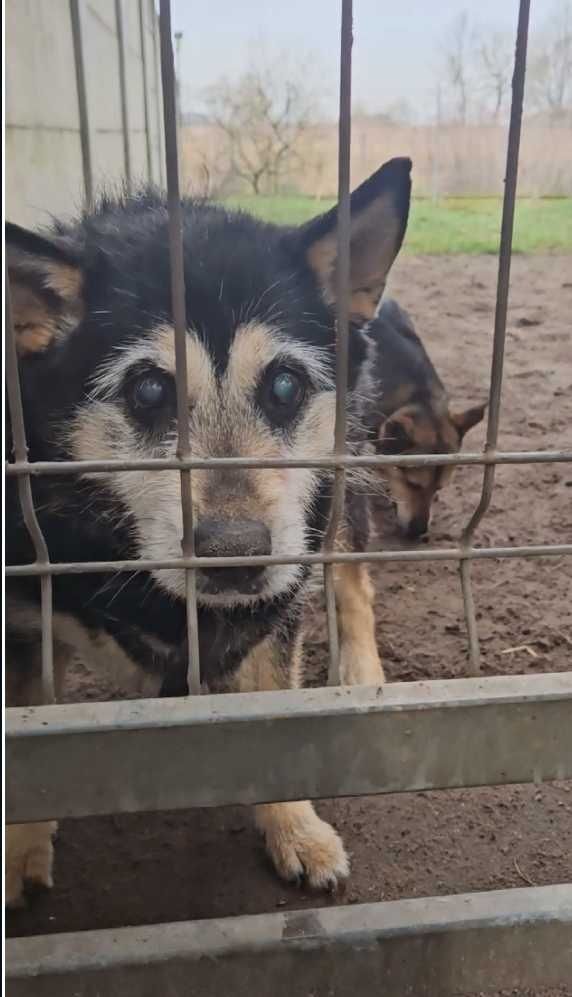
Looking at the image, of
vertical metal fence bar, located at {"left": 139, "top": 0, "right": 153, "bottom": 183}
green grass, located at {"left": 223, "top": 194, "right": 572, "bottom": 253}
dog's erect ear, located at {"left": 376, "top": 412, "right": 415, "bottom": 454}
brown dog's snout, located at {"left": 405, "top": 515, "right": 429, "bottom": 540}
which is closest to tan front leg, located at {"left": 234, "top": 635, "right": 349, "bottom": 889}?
brown dog's snout, located at {"left": 405, "top": 515, "right": 429, "bottom": 540}

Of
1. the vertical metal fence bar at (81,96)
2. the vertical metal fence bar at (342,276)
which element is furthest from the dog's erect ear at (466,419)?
the vertical metal fence bar at (342,276)

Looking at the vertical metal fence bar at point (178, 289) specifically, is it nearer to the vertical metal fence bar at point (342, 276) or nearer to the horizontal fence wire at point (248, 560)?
the horizontal fence wire at point (248, 560)

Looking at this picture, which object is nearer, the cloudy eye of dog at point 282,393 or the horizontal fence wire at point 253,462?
the horizontal fence wire at point 253,462

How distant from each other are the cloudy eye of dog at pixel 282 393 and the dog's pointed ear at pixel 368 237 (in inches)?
8.6

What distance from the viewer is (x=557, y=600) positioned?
338 centimetres

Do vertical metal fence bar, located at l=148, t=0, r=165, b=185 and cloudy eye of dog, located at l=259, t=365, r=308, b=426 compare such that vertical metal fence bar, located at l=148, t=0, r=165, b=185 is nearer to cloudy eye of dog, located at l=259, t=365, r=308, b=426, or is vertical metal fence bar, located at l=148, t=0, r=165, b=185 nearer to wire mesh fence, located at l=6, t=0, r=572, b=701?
cloudy eye of dog, located at l=259, t=365, r=308, b=426

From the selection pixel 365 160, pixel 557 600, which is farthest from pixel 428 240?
pixel 557 600

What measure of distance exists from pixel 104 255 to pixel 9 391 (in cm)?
77

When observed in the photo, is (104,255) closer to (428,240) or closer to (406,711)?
(406,711)

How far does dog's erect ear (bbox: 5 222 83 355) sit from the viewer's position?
1816mm

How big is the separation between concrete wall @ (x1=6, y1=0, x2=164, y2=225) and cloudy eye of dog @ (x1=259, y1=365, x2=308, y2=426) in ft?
3.25

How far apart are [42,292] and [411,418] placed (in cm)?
272

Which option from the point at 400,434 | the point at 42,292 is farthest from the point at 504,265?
the point at 400,434

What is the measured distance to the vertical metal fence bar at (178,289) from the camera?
3.93 feet
